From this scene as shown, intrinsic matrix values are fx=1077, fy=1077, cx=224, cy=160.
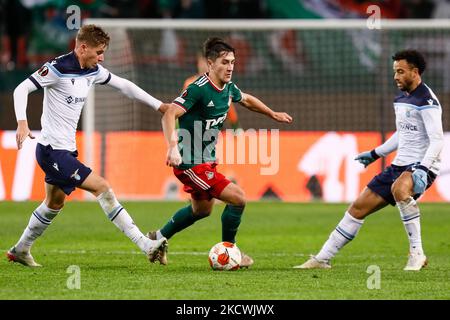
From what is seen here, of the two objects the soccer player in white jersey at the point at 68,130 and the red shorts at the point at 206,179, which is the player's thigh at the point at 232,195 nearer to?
the red shorts at the point at 206,179

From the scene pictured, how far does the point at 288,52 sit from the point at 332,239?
11905 millimetres

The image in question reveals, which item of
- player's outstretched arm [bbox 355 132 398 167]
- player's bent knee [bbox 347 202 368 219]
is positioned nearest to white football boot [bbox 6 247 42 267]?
player's bent knee [bbox 347 202 368 219]

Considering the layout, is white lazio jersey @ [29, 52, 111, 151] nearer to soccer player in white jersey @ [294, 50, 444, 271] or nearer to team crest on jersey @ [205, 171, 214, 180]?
team crest on jersey @ [205, 171, 214, 180]

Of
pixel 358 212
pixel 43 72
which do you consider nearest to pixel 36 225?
pixel 43 72

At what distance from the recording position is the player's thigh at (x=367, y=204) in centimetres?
966

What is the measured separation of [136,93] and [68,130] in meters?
0.67

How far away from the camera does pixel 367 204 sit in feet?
31.8

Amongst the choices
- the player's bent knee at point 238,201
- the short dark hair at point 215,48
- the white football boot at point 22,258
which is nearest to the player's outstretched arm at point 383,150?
the player's bent knee at point 238,201

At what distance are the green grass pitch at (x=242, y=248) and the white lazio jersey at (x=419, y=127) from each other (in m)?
1.00

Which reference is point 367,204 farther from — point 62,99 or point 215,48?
point 62,99

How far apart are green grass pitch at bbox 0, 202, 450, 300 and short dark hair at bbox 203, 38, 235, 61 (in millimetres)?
1903

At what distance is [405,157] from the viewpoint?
9656mm
